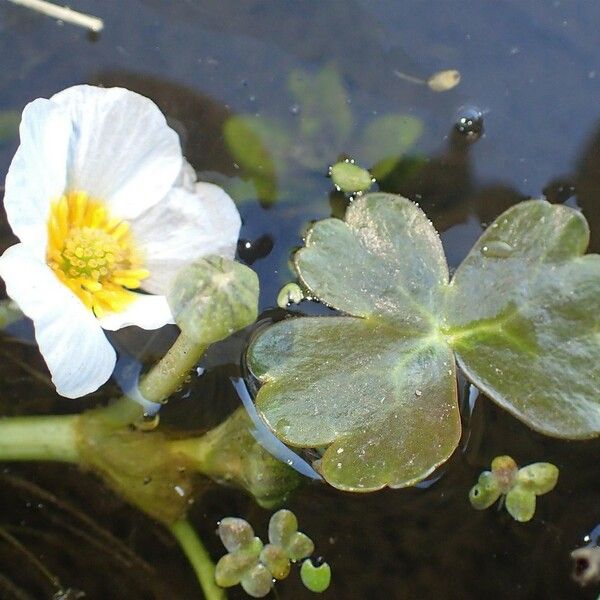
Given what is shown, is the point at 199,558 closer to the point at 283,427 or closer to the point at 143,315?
the point at 283,427

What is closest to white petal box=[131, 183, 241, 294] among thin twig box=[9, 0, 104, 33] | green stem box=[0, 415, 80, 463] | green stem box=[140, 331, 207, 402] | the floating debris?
green stem box=[140, 331, 207, 402]

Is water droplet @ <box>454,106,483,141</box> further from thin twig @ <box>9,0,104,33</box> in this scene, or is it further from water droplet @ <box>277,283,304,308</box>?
thin twig @ <box>9,0,104,33</box>

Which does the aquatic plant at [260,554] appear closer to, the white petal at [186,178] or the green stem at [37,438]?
the green stem at [37,438]

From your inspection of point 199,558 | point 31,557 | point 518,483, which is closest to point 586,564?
point 518,483

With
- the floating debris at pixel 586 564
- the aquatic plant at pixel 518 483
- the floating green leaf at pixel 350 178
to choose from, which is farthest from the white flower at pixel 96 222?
the floating debris at pixel 586 564

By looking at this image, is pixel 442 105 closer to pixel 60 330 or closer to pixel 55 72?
pixel 55 72
